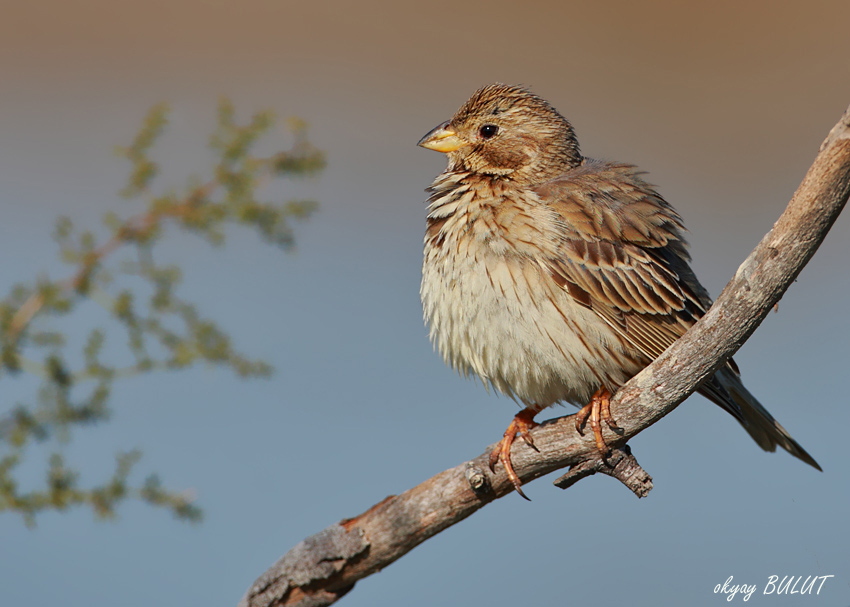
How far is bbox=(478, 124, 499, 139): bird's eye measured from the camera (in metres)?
4.28

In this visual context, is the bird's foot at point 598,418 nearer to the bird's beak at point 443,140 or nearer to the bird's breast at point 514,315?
the bird's breast at point 514,315

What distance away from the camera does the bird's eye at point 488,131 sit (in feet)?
14.0

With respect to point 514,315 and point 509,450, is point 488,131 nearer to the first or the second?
point 514,315

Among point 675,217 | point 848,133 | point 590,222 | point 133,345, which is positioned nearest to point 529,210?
point 590,222

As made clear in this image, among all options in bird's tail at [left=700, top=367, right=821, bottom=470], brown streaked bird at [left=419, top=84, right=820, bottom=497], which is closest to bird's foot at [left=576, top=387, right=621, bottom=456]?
brown streaked bird at [left=419, top=84, right=820, bottom=497]

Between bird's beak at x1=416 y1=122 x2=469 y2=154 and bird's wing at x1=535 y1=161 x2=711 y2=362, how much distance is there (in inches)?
23.4

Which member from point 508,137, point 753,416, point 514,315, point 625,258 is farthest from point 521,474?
point 508,137

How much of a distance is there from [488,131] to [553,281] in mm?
1096

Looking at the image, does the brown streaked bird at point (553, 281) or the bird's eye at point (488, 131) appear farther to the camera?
the bird's eye at point (488, 131)

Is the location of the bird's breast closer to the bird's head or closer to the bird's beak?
the bird's head

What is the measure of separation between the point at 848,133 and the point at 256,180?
91.3 inches

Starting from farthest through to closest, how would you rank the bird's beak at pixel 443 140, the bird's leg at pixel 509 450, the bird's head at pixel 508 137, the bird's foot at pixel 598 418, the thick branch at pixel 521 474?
the bird's beak at pixel 443 140
the bird's head at pixel 508 137
the bird's leg at pixel 509 450
the bird's foot at pixel 598 418
the thick branch at pixel 521 474

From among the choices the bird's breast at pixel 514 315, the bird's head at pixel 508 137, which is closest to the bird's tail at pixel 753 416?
the bird's breast at pixel 514 315

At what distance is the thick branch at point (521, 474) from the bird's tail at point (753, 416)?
777 mm
